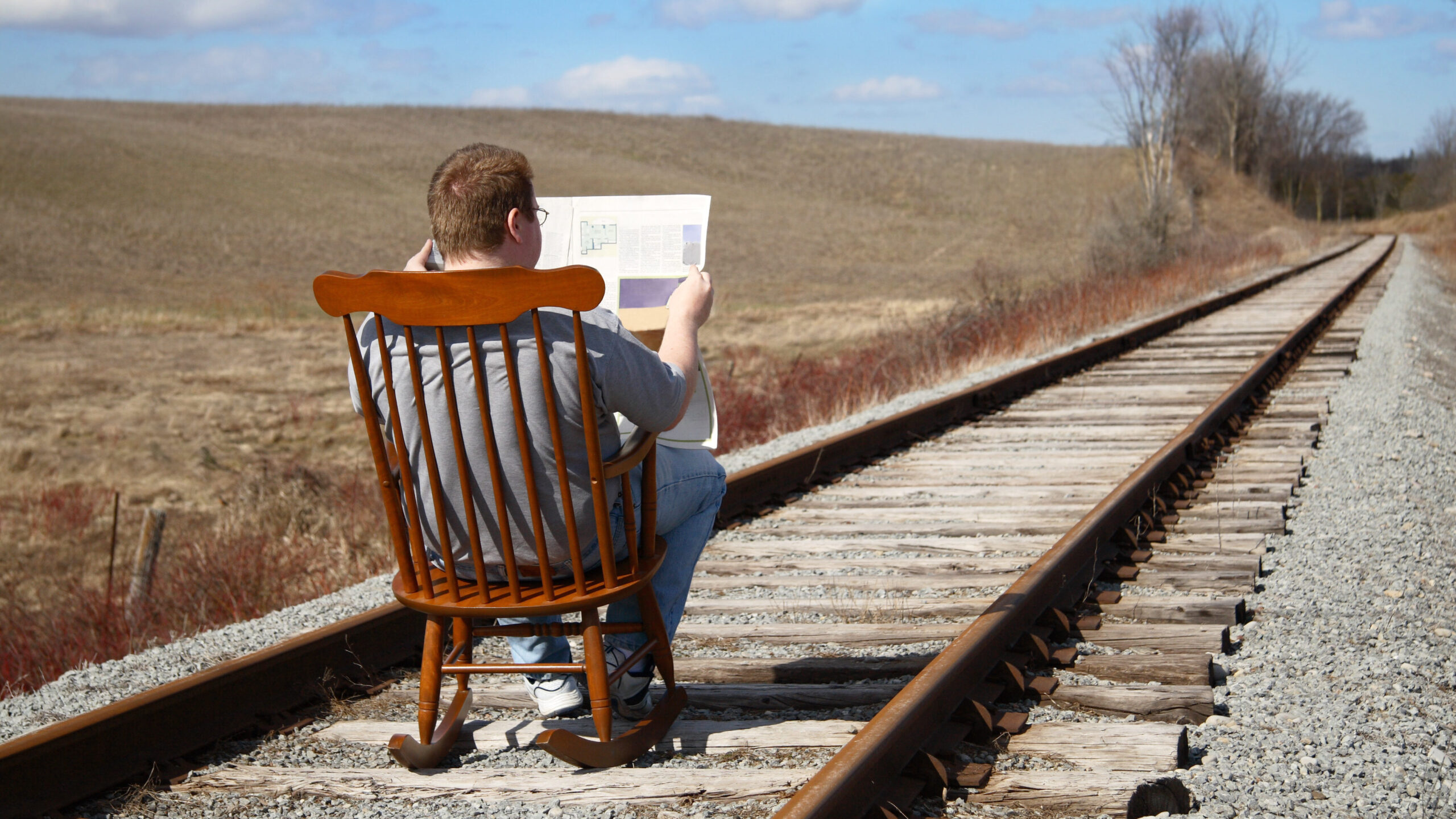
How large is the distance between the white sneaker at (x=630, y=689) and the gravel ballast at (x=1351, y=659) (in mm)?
1351

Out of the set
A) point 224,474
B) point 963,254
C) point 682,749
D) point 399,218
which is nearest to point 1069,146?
point 963,254

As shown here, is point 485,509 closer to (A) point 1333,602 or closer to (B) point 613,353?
(B) point 613,353

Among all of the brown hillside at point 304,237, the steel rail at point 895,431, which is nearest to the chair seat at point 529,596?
the steel rail at point 895,431

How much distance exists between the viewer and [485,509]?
2.52m

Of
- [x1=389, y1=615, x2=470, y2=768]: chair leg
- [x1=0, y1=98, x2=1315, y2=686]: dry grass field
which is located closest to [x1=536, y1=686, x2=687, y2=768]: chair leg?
[x1=389, y1=615, x2=470, y2=768]: chair leg

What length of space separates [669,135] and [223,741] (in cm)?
8399

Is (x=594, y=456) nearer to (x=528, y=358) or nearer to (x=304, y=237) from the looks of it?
(x=528, y=358)

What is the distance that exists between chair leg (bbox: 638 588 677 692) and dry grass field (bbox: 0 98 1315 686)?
9.70ft

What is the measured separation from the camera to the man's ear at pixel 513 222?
2412 mm

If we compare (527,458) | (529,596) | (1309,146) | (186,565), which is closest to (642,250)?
(527,458)

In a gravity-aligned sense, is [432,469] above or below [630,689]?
above

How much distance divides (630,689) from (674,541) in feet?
1.37

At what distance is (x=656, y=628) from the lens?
282cm

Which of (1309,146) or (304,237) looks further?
(1309,146)
